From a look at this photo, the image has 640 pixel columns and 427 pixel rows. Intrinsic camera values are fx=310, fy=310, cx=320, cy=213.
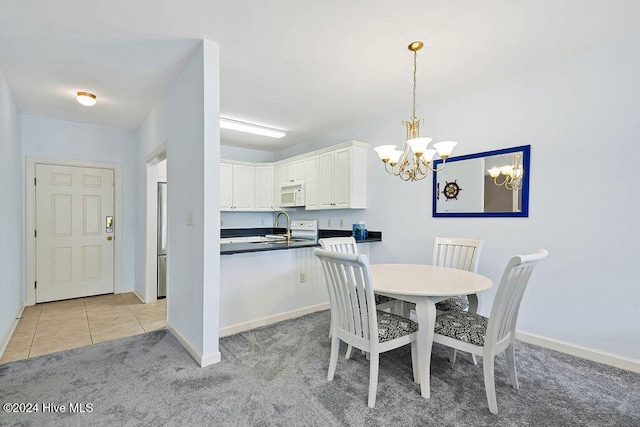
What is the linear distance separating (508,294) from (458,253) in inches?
47.1

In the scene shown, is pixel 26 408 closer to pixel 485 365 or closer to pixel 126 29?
pixel 126 29

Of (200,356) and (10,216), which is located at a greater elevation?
(10,216)

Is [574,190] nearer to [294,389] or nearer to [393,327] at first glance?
[393,327]

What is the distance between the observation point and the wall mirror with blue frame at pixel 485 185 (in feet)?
9.27

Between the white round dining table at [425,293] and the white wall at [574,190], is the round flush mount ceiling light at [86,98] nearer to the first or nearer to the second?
the white round dining table at [425,293]

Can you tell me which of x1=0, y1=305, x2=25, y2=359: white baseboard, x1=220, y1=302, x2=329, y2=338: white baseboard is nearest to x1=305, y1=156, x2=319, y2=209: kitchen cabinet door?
x1=220, y1=302, x2=329, y2=338: white baseboard

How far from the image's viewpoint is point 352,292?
191 cm

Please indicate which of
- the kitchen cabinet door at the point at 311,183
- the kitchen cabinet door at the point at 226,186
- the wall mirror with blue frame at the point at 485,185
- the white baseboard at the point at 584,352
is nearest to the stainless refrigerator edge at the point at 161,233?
the kitchen cabinet door at the point at 226,186

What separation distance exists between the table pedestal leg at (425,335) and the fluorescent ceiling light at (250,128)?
10.9 ft

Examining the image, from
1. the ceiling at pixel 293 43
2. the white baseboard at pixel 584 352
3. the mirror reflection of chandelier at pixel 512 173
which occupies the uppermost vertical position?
the ceiling at pixel 293 43

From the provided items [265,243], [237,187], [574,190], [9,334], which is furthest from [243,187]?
[574,190]

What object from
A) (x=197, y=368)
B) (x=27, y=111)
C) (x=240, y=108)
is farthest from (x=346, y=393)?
(x=27, y=111)

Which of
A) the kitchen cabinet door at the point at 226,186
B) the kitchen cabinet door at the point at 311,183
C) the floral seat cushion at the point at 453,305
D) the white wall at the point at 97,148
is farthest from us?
the kitchen cabinet door at the point at 226,186

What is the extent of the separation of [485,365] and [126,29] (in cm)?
321
